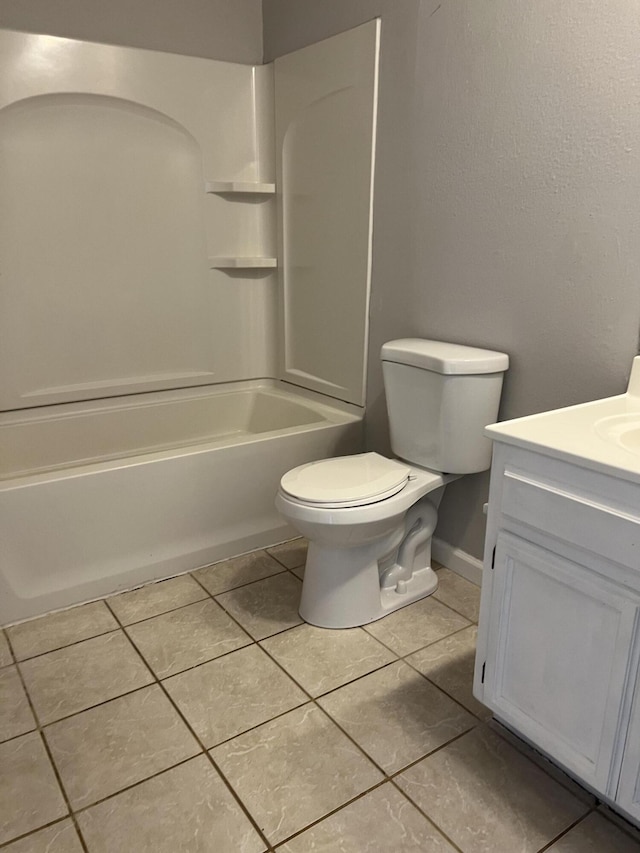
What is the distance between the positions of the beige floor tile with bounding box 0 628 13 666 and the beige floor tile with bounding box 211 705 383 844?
2.37 ft

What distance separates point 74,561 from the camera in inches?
83.0

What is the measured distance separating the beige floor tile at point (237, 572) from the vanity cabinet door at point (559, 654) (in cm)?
101

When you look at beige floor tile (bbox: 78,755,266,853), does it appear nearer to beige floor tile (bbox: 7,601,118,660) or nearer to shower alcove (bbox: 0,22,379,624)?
beige floor tile (bbox: 7,601,118,660)

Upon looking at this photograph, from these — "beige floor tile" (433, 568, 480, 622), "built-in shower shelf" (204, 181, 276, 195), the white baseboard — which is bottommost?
"beige floor tile" (433, 568, 480, 622)

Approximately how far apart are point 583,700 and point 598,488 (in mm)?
437

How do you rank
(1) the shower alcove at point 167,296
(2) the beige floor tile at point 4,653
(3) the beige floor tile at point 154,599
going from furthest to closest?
(1) the shower alcove at point 167,296 → (3) the beige floor tile at point 154,599 → (2) the beige floor tile at point 4,653

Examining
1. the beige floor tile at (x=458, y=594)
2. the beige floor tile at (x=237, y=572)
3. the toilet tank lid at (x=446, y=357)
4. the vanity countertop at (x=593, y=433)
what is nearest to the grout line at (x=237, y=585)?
the beige floor tile at (x=237, y=572)

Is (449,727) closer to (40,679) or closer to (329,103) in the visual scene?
(40,679)

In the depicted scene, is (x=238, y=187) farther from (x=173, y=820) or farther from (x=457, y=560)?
(x=173, y=820)

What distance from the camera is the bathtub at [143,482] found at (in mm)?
2031

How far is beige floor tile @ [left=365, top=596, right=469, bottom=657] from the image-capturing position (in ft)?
6.42

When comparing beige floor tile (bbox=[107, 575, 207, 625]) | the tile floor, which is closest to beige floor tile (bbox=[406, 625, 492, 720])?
the tile floor

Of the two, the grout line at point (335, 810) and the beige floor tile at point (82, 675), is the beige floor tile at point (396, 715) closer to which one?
the grout line at point (335, 810)

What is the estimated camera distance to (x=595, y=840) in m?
1.32
